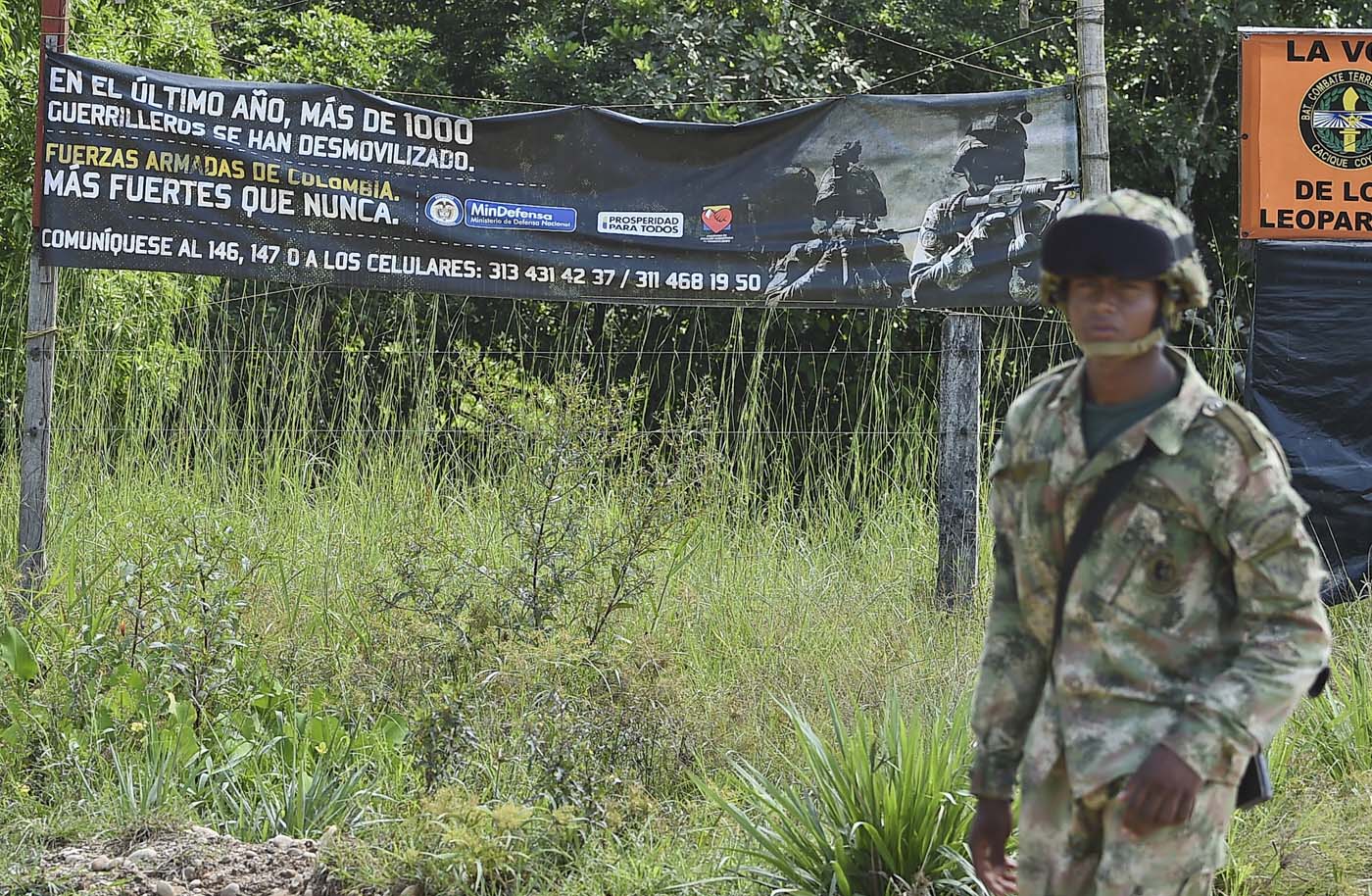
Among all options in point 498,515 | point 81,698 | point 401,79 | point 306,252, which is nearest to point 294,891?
point 81,698

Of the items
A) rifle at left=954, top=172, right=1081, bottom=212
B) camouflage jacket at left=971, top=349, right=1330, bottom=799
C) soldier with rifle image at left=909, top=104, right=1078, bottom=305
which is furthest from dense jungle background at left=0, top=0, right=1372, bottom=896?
camouflage jacket at left=971, top=349, right=1330, bottom=799

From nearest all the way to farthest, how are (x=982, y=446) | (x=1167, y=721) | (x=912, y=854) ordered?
(x=1167, y=721) < (x=912, y=854) < (x=982, y=446)

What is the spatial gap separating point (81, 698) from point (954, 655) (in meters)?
2.81

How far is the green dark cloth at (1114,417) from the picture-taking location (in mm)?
2246

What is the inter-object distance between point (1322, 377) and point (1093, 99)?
1432 millimetres

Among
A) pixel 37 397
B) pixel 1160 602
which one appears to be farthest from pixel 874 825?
pixel 37 397

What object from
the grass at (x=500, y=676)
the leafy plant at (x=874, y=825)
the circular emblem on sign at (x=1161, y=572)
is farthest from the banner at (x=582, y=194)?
the circular emblem on sign at (x=1161, y=572)

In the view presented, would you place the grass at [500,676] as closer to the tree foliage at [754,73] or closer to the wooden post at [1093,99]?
the wooden post at [1093,99]

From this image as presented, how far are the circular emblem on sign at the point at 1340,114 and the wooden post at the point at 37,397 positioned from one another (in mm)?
4836

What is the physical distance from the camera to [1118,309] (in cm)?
221

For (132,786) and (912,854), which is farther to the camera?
(132,786)

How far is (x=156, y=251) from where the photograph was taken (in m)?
5.60

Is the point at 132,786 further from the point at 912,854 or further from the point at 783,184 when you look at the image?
the point at 783,184

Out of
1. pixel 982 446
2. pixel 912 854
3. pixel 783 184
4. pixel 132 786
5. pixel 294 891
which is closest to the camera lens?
pixel 912 854
